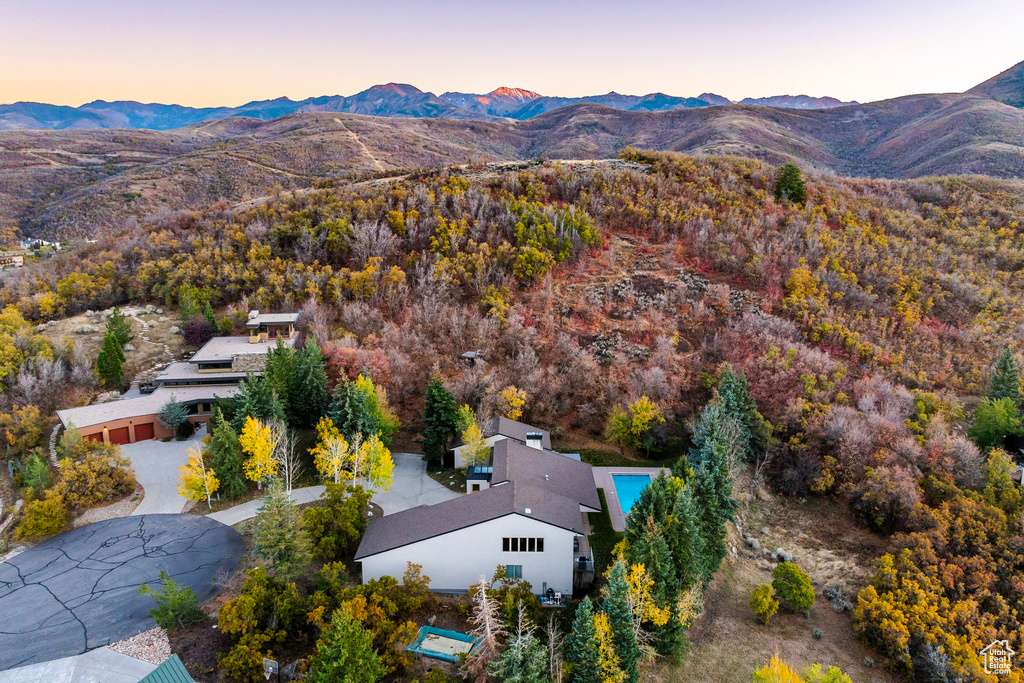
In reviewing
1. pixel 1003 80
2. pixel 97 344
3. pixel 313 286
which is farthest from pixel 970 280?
pixel 1003 80

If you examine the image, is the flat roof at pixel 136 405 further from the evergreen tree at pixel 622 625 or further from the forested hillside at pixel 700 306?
the evergreen tree at pixel 622 625

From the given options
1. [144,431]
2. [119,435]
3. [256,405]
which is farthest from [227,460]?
[119,435]

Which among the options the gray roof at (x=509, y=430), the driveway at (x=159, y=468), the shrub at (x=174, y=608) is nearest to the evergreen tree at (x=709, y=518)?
the gray roof at (x=509, y=430)

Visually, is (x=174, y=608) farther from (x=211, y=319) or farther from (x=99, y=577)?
(x=211, y=319)

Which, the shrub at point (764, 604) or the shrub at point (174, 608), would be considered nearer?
the shrub at point (174, 608)

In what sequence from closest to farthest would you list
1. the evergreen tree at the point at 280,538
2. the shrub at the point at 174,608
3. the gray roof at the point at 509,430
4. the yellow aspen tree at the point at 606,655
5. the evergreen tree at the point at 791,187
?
the yellow aspen tree at the point at 606,655 < the shrub at the point at 174,608 < the evergreen tree at the point at 280,538 < the gray roof at the point at 509,430 < the evergreen tree at the point at 791,187

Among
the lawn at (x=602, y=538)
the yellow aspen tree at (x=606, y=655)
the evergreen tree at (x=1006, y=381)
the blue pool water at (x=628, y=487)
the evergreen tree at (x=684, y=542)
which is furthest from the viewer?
the evergreen tree at (x=1006, y=381)
